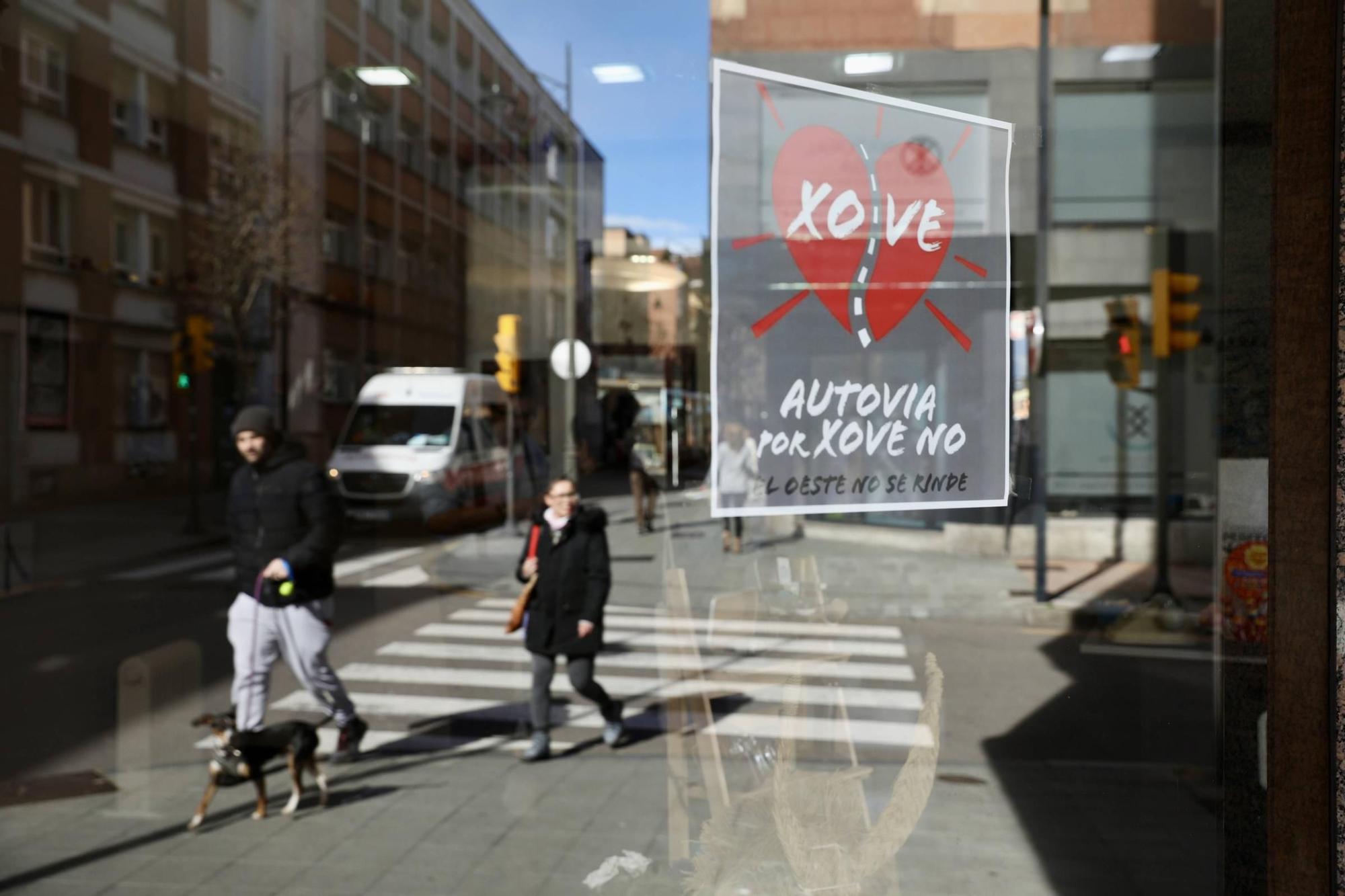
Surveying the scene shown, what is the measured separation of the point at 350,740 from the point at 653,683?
2.45 meters

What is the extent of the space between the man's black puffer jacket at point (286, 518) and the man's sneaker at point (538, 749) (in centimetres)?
152

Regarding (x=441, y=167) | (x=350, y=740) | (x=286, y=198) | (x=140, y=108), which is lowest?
(x=350, y=740)

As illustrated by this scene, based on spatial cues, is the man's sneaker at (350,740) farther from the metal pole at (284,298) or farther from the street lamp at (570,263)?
the metal pole at (284,298)

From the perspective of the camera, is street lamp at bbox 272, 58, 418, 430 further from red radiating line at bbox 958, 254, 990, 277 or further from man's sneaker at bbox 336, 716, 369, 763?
red radiating line at bbox 958, 254, 990, 277

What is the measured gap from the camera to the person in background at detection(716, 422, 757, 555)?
9.64ft

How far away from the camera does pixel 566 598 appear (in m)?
6.18

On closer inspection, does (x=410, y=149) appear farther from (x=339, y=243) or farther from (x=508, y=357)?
(x=508, y=357)

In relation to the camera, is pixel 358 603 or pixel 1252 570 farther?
pixel 358 603

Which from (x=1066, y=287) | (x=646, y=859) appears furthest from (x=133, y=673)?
(x=1066, y=287)

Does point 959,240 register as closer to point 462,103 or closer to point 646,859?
point 646,859

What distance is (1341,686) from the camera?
6.75 ft

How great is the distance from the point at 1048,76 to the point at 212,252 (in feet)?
41.9

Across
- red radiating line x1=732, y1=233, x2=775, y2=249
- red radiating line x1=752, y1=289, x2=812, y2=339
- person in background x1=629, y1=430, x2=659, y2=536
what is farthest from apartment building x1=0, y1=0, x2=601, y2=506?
red radiating line x1=752, y1=289, x2=812, y2=339

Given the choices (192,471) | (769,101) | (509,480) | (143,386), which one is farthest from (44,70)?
(769,101)
